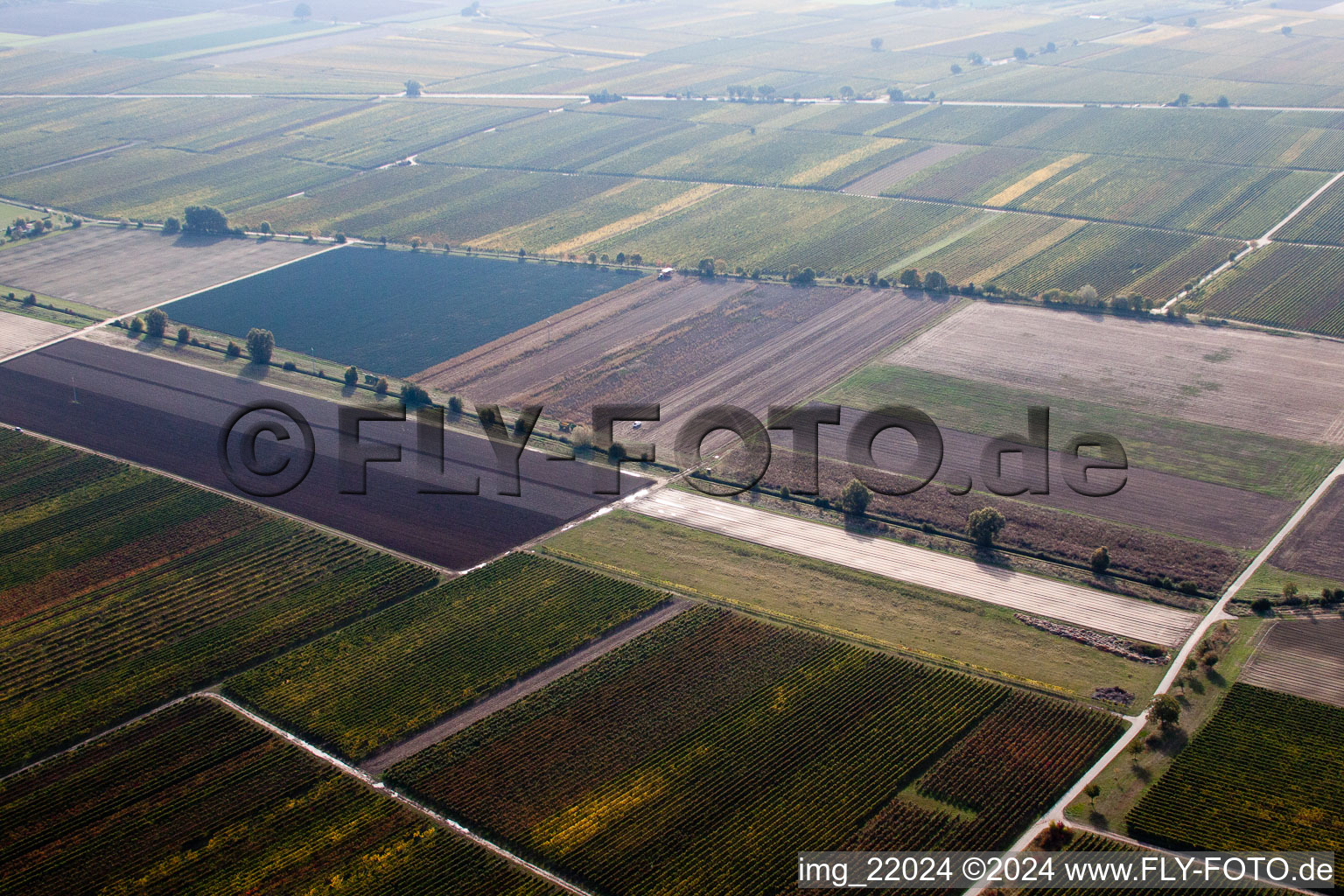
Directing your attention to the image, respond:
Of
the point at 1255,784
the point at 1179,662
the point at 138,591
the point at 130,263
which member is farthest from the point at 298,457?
the point at 1255,784

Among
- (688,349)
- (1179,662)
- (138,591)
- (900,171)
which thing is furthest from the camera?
(900,171)

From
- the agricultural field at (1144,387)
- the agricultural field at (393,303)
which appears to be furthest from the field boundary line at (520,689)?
the agricultural field at (393,303)

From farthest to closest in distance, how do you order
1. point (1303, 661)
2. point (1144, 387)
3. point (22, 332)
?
point (22, 332), point (1144, 387), point (1303, 661)

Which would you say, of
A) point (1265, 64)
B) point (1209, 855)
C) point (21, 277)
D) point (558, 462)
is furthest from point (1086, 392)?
point (1265, 64)

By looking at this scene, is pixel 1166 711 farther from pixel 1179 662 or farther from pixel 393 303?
pixel 393 303

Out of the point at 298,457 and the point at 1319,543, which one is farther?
the point at 298,457

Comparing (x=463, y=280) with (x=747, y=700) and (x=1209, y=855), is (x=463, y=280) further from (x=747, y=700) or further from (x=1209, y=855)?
(x=1209, y=855)
